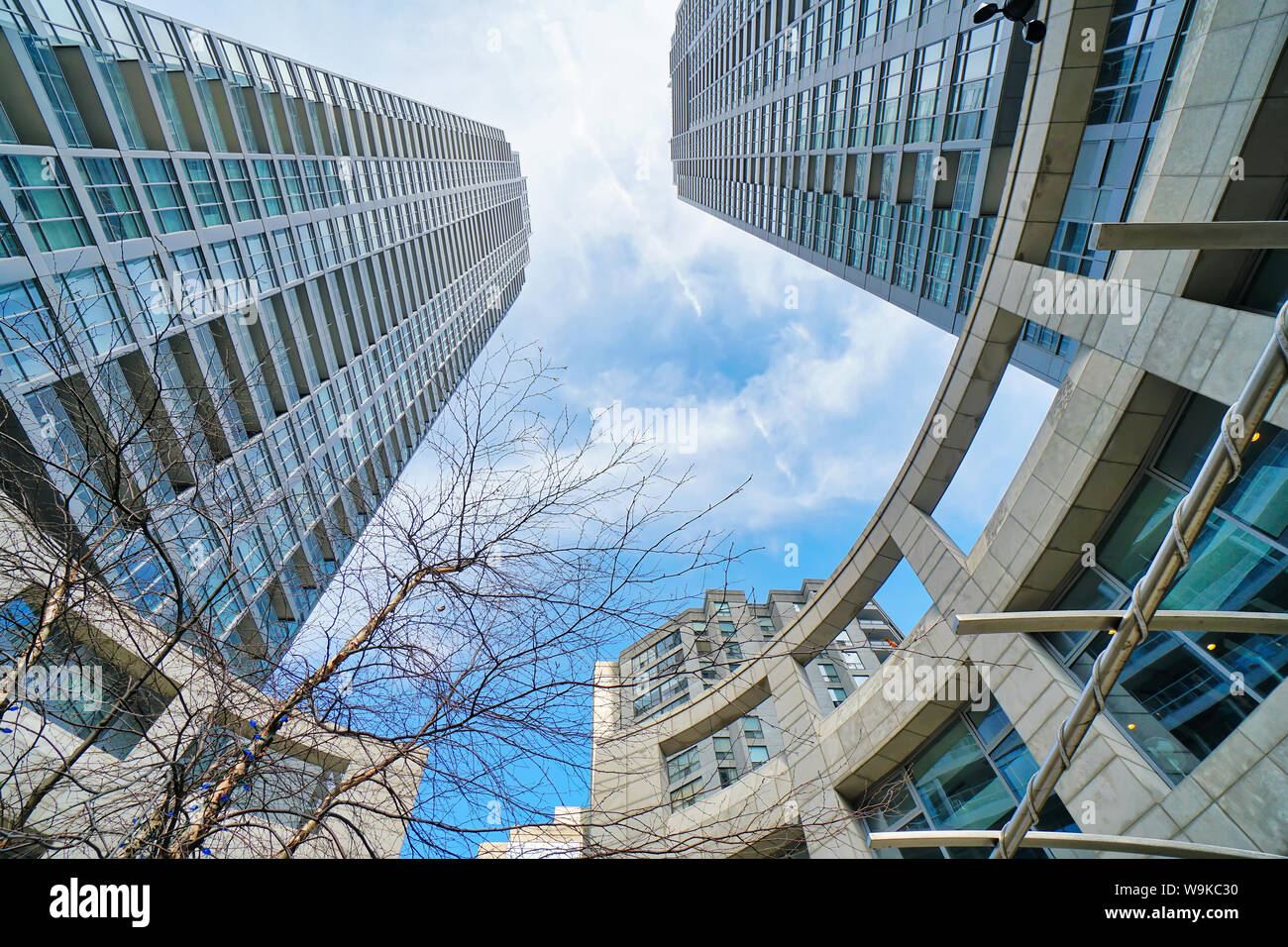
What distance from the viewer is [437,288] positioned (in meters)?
55.6

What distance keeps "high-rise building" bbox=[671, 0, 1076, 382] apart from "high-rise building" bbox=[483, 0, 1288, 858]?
697 centimetres

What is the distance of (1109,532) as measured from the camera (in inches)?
350

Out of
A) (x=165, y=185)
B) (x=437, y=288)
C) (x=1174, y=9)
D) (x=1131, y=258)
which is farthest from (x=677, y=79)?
(x=1131, y=258)

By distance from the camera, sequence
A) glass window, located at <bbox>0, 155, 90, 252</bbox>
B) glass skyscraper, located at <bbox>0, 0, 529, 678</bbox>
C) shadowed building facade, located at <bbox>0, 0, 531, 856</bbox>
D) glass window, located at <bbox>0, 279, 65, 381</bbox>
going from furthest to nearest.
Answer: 1. glass window, located at <bbox>0, 155, 90, 252</bbox>
2. glass window, located at <bbox>0, 279, 65, 381</bbox>
3. glass skyscraper, located at <bbox>0, 0, 529, 678</bbox>
4. shadowed building facade, located at <bbox>0, 0, 531, 856</bbox>

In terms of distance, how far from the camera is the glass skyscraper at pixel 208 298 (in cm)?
1100

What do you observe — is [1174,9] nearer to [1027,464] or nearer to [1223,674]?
[1027,464]

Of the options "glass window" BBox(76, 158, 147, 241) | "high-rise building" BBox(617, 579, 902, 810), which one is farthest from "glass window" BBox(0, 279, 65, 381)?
"high-rise building" BBox(617, 579, 902, 810)

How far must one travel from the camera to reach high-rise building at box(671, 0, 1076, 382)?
20.4 metres

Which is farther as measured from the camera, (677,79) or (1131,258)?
(677,79)
